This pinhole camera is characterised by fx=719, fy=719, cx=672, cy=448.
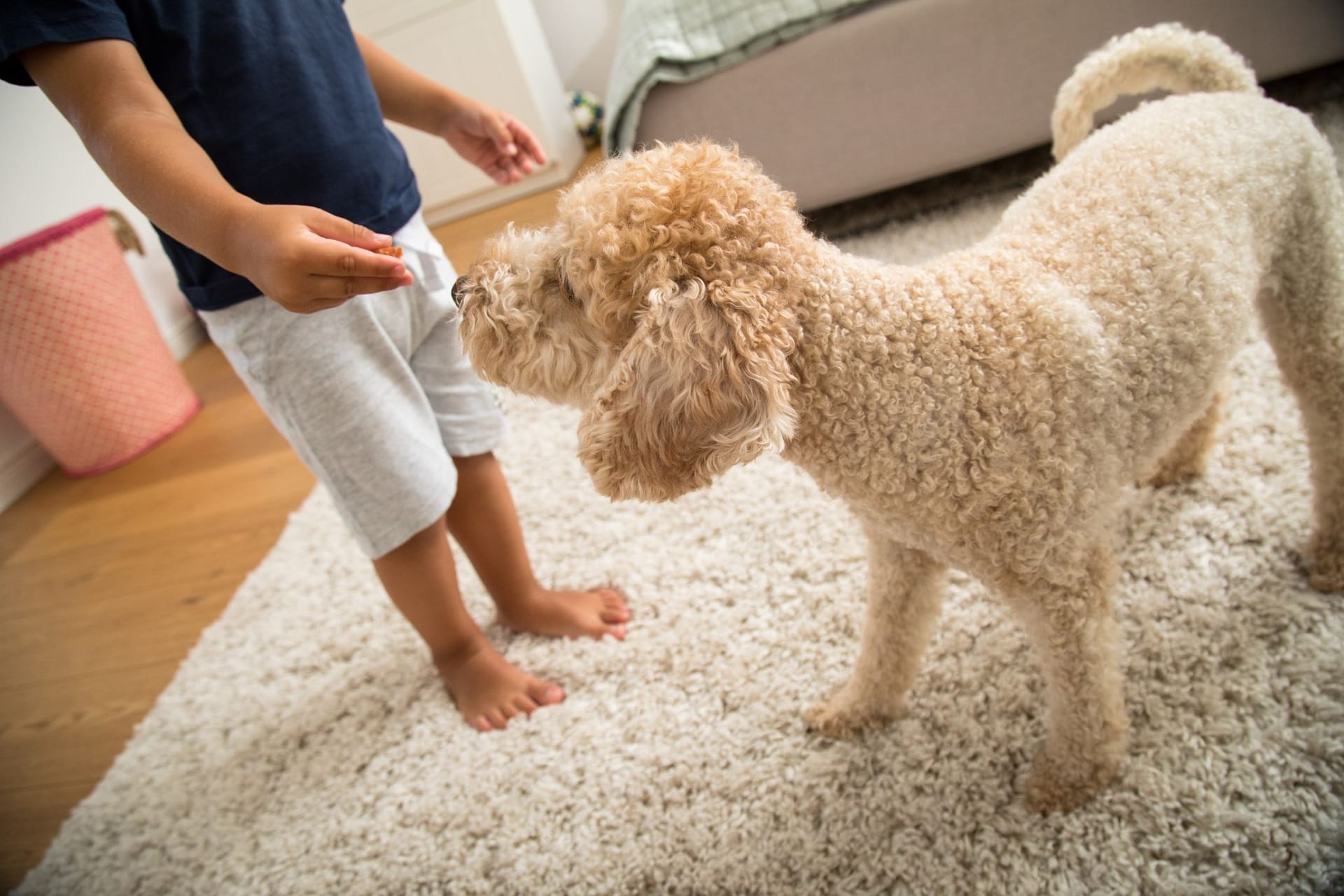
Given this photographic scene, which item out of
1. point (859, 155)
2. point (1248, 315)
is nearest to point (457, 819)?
point (1248, 315)

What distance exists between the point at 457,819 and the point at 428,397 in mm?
583

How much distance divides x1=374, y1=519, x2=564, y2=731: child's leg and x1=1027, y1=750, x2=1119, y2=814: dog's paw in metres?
0.65

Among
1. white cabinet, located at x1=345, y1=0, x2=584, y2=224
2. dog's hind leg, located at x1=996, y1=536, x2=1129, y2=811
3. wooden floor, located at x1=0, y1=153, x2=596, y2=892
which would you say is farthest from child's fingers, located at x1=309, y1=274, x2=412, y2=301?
white cabinet, located at x1=345, y1=0, x2=584, y2=224

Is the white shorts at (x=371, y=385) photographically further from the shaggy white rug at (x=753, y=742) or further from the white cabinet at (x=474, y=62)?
the white cabinet at (x=474, y=62)

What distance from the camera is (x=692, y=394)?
1.90 ft

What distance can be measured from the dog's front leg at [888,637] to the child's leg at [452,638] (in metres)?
0.44

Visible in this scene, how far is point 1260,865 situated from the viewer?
70 centimetres

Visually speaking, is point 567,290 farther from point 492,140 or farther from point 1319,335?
point 1319,335

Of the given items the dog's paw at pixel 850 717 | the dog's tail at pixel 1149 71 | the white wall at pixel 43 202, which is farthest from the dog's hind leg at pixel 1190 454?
the white wall at pixel 43 202

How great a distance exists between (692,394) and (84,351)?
2.22 m

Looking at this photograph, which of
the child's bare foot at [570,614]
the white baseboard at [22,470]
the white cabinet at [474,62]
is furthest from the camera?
the white cabinet at [474,62]

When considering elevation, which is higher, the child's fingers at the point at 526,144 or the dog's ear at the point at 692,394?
the child's fingers at the point at 526,144

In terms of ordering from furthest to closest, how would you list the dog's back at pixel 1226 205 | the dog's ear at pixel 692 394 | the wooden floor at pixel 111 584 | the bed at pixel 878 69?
the bed at pixel 878 69
the wooden floor at pixel 111 584
the dog's back at pixel 1226 205
the dog's ear at pixel 692 394

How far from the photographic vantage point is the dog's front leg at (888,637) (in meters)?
0.84
